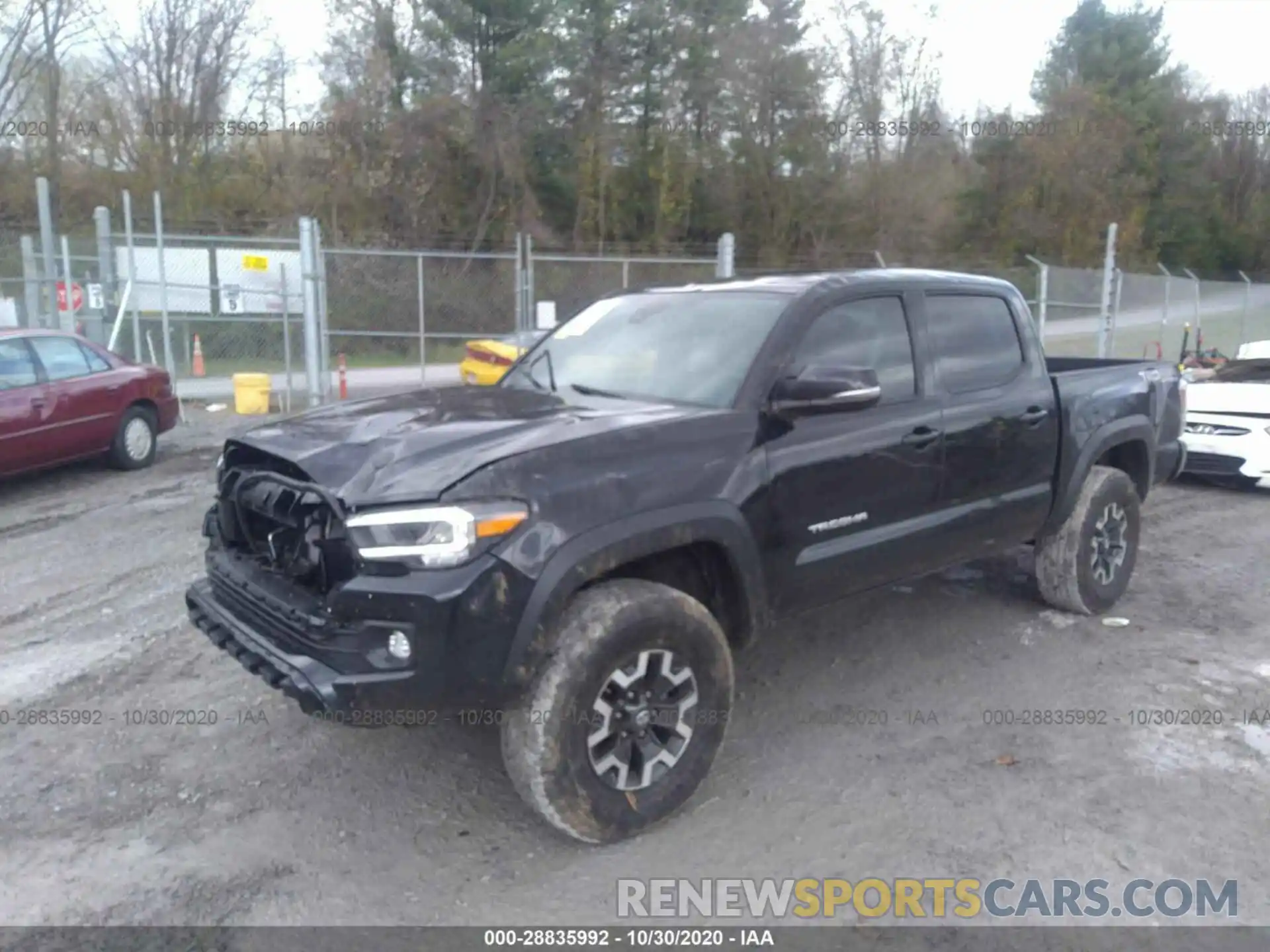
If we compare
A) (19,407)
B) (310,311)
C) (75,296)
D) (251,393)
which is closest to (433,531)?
(19,407)

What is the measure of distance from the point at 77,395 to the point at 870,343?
24.9 feet

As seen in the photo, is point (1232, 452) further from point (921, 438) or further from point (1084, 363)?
point (921, 438)

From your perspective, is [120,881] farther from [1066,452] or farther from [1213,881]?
[1066,452]

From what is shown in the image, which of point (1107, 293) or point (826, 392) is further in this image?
point (1107, 293)

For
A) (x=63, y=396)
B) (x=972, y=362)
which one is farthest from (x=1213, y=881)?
(x=63, y=396)

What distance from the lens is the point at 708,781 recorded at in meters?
4.21

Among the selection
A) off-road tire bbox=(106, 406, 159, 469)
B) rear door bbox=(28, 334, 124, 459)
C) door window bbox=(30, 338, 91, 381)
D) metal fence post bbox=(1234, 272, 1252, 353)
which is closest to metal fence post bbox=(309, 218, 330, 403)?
off-road tire bbox=(106, 406, 159, 469)

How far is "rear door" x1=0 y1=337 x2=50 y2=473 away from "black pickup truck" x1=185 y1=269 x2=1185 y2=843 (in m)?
5.48

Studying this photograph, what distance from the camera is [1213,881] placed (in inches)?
140

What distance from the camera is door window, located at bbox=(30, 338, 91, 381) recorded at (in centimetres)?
935

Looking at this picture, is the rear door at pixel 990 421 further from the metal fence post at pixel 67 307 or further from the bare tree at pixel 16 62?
the bare tree at pixel 16 62

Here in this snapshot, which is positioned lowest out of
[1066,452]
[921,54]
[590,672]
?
[590,672]

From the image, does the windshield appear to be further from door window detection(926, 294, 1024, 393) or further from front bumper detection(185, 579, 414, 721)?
front bumper detection(185, 579, 414, 721)

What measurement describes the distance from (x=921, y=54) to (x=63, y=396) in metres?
30.6
